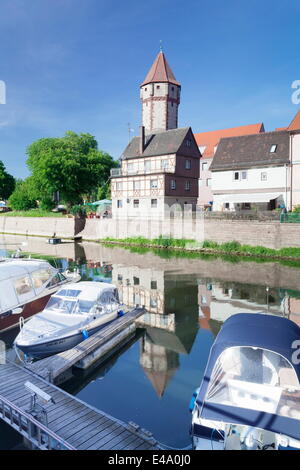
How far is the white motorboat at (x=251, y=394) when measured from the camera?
624 cm

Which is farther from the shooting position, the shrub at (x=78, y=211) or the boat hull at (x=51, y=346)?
the shrub at (x=78, y=211)

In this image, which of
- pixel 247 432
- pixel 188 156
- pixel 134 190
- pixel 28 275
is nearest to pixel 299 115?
pixel 188 156

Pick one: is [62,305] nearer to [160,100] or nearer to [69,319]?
[69,319]

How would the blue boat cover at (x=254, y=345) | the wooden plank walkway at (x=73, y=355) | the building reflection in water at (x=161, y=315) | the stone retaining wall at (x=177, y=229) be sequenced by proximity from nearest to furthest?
the blue boat cover at (x=254, y=345), the wooden plank walkway at (x=73, y=355), the building reflection in water at (x=161, y=315), the stone retaining wall at (x=177, y=229)

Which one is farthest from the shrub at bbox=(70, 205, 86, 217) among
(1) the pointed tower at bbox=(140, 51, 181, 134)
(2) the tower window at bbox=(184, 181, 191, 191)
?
(2) the tower window at bbox=(184, 181, 191, 191)

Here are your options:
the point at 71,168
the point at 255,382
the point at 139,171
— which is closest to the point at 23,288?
the point at 255,382

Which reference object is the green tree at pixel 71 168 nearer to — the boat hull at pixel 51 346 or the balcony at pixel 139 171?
the balcony at pixel 139 171

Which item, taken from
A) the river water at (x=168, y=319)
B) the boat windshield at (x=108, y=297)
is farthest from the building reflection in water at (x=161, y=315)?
the boat windshield at (x=108, y=297)

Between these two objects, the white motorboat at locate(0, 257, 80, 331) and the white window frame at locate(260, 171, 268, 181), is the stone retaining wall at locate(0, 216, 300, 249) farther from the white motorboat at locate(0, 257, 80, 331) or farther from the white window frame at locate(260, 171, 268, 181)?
the white motorboat at locate(0, 257, 80, 331)

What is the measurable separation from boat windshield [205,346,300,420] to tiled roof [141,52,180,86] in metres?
50.2

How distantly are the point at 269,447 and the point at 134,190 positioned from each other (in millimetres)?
40492

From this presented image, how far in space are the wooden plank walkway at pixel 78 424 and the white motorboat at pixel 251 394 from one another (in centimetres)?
126

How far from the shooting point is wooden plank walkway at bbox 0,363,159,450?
6.59m

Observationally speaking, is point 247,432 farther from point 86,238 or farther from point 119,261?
point 86,238
